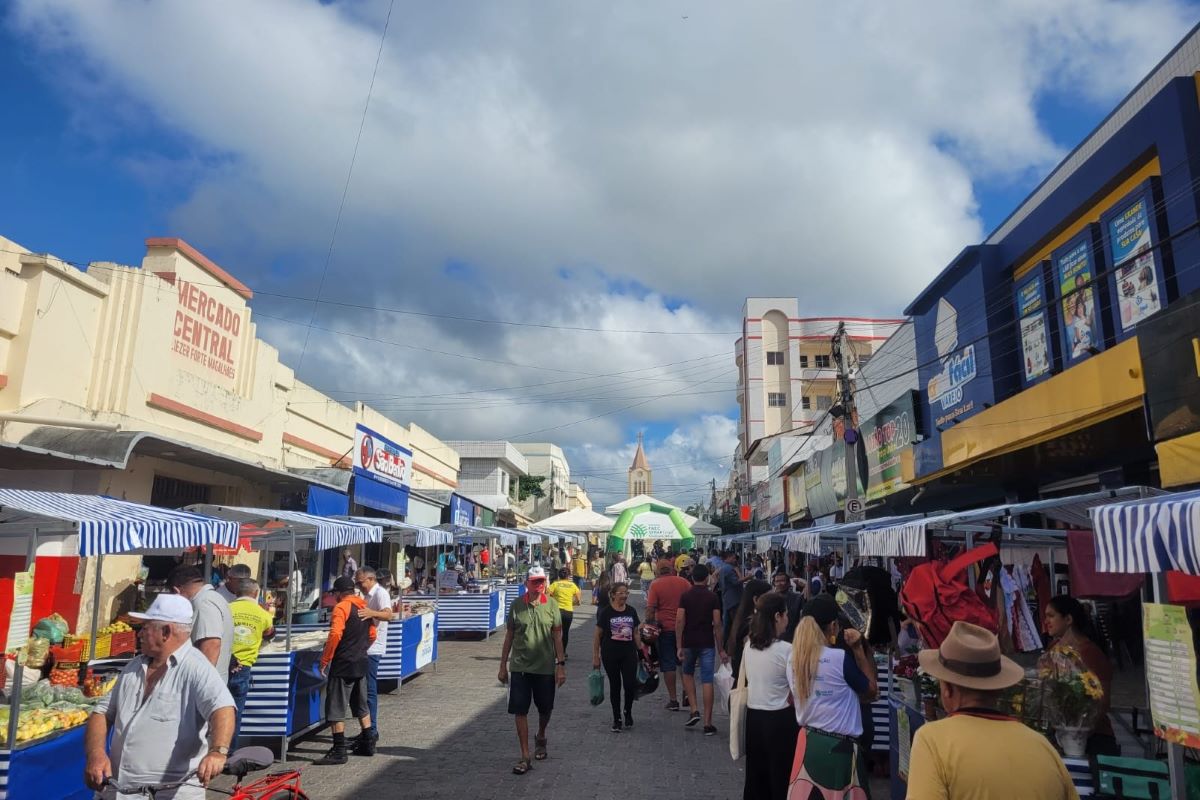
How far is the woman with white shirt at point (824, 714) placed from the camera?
4.45 metres

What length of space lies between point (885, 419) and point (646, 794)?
17530 millimetres

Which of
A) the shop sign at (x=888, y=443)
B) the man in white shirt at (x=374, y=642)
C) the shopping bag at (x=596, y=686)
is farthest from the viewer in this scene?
the shop sign at (x=888, y=443)

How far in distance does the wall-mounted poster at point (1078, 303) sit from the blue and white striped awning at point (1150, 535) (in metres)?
9.19

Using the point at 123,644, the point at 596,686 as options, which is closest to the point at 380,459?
the point at 123,644

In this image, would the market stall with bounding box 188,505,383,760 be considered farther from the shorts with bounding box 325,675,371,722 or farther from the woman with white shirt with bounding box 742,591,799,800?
the woman with white shirt with bounding box 742,591,799,800

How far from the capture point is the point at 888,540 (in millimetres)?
7840

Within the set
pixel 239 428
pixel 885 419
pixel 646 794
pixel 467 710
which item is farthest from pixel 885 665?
pixel 885 419

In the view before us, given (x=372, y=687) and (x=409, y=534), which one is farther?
(x=409, y=534)

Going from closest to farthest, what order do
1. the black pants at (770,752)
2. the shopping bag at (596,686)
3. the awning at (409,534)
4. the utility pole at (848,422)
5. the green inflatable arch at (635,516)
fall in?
the black pants at (770,752), the shopping bag at (596,686), the awning at (409,534), the utility pole at (848,422), the green inflatable arch at (635,516)

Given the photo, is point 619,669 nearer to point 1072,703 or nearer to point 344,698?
point 344,698

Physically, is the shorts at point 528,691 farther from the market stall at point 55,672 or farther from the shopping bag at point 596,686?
the market stall at point 55,672

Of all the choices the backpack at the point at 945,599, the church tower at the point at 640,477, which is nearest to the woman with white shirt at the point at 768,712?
the backpack at the point at 945,599

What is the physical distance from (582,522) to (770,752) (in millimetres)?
21935

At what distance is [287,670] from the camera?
7.77m
